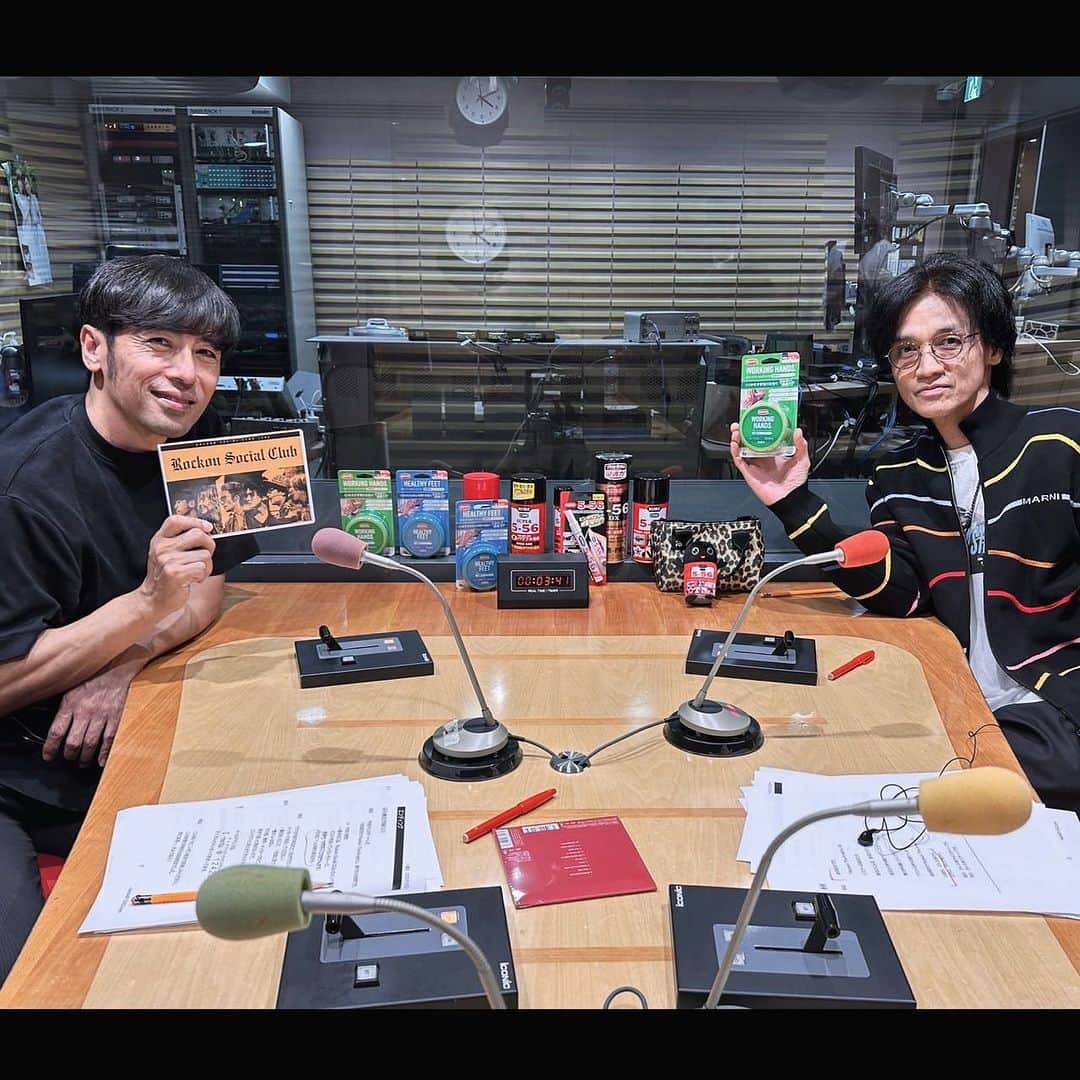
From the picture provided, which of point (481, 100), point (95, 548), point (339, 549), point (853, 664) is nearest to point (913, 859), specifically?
point (853, 664)

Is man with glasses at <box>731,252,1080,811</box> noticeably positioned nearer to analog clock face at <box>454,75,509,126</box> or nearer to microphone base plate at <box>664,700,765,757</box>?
microphone base plate at <box>664,700,765,757</box>

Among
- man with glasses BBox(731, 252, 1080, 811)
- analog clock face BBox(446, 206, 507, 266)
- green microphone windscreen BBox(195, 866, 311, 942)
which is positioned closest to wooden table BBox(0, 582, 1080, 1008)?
man with glasses BBox(731, 252, 1080, 811)

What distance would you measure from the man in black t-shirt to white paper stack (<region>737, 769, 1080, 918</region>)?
41.5 inches

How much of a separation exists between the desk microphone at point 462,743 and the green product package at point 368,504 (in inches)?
29.3

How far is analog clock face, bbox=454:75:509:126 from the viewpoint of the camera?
5.01 m

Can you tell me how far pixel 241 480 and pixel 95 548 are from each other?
283mm

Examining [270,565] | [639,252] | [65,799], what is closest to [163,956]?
[65,799]

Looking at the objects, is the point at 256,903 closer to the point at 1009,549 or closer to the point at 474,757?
the point at 474,757

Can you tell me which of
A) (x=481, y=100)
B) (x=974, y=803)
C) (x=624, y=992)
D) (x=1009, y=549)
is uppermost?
(x=481, y=100)

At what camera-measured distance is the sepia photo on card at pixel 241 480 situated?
165 centimetres

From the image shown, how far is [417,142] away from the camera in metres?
5.14

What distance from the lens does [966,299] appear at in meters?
1.91

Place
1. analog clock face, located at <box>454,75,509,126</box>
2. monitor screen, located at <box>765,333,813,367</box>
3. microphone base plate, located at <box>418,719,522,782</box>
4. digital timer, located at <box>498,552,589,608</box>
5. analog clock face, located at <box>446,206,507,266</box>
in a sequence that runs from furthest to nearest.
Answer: analog clock face, located at <box>446,206,507,266</box> < analog clock face, located at <box>454,75,509,126</box> < monitor screen, located at <box>765,333,813,367</box> < digital timer, located at <box>498,552,589,608</box> < microphone base plate, located at <box>418,719,522,782</box>
